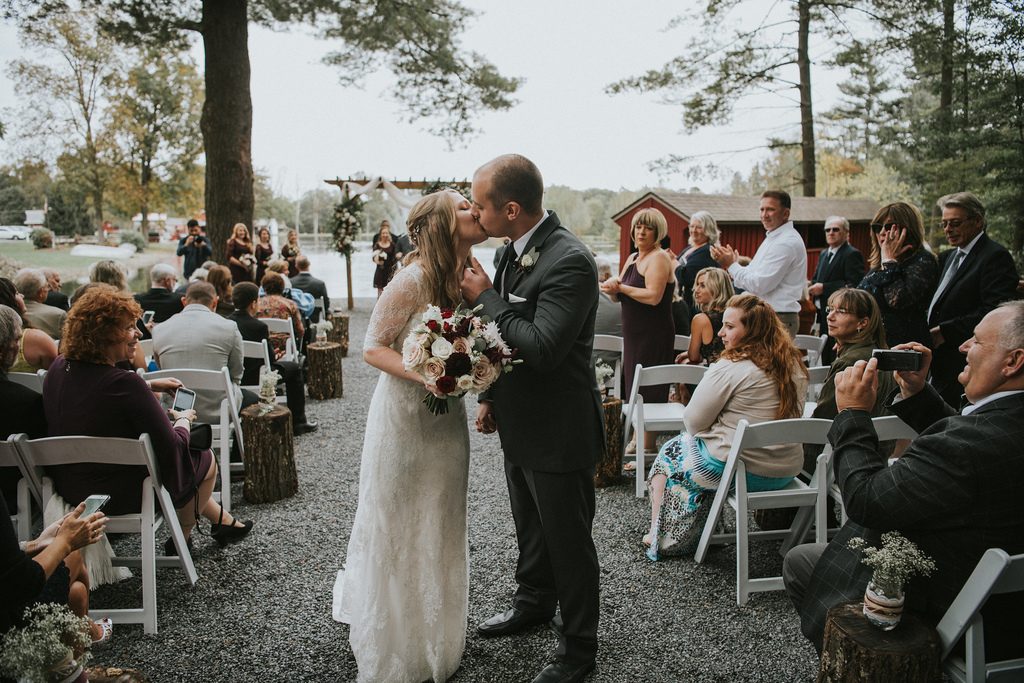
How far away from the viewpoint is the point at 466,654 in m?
2.88

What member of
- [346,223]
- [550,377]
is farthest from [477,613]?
[346,223]

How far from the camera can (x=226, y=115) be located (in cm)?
930

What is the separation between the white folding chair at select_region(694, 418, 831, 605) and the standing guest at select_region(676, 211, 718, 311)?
326 cm

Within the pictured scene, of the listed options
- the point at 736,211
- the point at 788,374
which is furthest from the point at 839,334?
the point at 736,211

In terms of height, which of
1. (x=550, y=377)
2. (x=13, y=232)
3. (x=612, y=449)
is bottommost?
(x=612, y=449)

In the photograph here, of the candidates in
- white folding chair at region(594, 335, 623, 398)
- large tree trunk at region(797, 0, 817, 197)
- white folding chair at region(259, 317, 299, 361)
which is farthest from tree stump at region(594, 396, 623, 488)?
large tree trunk at region(797, 0, 817, 197)

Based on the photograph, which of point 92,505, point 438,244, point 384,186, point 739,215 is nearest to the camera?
point 92,505

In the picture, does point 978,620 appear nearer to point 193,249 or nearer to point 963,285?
point 963,285

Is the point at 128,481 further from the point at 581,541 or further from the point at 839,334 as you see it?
the point at 839,334

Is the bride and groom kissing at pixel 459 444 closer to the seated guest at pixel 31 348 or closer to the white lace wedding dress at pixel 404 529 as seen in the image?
the white lace wedding dress at pixel 404 529

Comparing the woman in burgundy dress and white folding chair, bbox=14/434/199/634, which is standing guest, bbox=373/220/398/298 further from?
white folding chair, bbox=14/434/199/634

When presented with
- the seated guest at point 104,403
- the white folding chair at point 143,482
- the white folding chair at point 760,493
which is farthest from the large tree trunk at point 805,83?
the white folding chair at point 143,482

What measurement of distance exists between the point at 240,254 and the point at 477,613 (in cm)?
755

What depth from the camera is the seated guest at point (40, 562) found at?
69.9 inches
